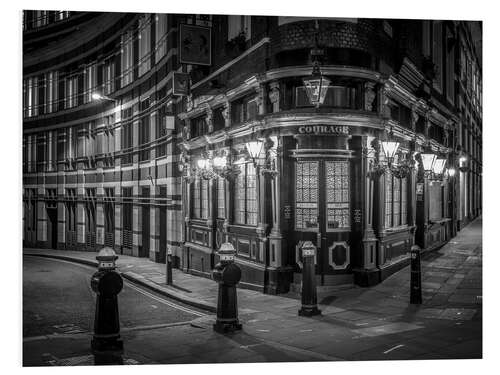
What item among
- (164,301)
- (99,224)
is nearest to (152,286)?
(164,301)

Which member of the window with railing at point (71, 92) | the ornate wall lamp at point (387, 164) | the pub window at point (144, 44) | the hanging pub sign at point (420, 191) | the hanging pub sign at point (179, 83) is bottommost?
the hanging pub sign at point (420, 191)

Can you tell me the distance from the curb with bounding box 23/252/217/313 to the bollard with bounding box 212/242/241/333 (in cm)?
78

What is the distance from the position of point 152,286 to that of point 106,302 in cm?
222

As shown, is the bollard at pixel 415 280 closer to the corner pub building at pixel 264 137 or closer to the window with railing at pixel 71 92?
the corner pub building at pixel 264 137

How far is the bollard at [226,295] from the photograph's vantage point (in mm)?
6844

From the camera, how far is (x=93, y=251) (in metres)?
7.69

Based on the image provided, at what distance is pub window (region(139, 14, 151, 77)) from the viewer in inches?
295

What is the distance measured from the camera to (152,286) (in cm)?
844

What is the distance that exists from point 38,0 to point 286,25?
10.9 feet

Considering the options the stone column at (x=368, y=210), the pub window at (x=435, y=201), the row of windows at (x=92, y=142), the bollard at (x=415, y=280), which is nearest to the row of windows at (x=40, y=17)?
the row of windows at (x=92, y=142)

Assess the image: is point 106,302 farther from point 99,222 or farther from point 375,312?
point 375,312

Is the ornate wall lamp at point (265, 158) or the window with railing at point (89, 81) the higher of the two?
the window with railing at point (89, 81)

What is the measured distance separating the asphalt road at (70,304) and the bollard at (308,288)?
1.49 m

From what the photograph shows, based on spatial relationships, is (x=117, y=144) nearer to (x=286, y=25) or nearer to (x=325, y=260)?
(x=286, y=25)
